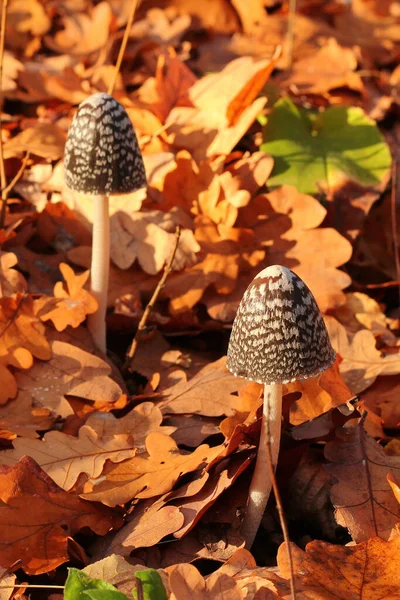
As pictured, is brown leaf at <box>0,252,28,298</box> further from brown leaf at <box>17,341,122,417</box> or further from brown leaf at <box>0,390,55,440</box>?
brown leaf at <box>0,390,55,440</box>

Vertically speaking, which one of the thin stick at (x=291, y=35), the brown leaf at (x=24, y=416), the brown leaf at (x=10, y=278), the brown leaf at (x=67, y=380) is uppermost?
the thin stick at (x=291, y=35)

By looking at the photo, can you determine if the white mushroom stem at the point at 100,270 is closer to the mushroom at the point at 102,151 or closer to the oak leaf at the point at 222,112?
the mushroom at the point at 102,151

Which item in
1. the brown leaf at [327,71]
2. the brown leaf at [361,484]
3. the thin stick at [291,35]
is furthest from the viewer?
the thin stick at [291,35]

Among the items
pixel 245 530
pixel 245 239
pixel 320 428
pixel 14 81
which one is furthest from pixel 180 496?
pixel 14 81

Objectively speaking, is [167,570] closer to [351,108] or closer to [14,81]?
[351,108]

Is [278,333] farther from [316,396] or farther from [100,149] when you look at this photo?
[100,149]

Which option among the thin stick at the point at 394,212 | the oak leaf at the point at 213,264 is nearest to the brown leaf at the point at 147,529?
the oak leaf at the point at 213,264

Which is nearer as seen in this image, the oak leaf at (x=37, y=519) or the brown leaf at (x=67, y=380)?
the oak leaf at (x=37, y=519)
